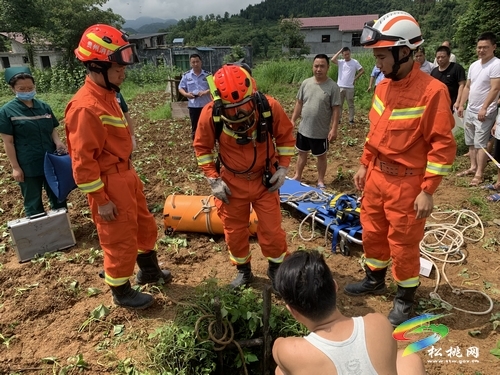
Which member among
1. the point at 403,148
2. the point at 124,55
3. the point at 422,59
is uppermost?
the point at 124,55

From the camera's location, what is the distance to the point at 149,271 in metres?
3.69

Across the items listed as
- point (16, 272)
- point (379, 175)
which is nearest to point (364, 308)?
point (379, 175)

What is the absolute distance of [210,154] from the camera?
3.26 m

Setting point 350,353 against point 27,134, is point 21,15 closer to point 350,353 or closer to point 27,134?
point 27,134

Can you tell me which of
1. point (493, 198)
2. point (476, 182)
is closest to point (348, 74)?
point (476, 182)

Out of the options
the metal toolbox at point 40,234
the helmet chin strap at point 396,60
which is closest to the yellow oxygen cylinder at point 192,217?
the metal toolbox at point 40,234

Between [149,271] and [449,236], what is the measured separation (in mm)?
3428

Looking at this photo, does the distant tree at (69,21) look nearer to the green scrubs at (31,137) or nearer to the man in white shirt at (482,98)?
the green scrubs at (31,137)

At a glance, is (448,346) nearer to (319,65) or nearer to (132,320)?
(132,320)

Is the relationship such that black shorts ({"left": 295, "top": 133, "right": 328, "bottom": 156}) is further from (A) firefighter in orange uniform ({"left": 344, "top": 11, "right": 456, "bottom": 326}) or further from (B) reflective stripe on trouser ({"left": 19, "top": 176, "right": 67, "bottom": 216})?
(B) reflective stripe on trouser ({"left": 19, "top": 176, "right": 67, "bottom": 216})

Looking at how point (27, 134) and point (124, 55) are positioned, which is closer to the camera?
point (124, 55)

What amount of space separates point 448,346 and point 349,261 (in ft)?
4.48

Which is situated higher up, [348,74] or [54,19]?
[54,19]

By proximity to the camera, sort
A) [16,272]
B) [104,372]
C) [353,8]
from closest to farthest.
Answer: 1. [104,372]
2. [16,272]
3. [353,8]
